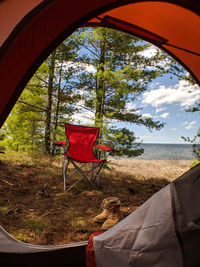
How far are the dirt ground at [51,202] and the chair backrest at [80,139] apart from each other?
0.49 m

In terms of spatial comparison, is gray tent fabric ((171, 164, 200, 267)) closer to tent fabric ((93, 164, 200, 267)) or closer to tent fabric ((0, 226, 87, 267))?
tent fabric ((93, 164, 200, 267))

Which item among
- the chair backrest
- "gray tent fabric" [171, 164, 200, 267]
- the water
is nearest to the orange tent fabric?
"gray tent fabric" [171, 164, 200, 267]

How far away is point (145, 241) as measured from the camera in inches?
19.9

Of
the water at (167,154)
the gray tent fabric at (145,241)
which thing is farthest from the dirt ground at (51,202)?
the water at (167,154)

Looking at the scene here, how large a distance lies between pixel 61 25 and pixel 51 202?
69.4 inches

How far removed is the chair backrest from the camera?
2.68 metres

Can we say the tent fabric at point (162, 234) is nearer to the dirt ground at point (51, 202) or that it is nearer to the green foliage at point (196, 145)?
the dirt ground at point (51, 202)

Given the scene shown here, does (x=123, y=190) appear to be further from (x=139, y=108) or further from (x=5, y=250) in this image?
(x=139, y=108)

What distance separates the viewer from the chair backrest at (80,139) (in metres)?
2.68

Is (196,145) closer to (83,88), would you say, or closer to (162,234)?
(83,88)

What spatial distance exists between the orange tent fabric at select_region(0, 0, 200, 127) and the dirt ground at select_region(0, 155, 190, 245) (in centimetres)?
97

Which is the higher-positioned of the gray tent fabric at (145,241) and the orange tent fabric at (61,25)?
the orange tent fabric at (61,25)

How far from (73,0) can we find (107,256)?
1423 mm

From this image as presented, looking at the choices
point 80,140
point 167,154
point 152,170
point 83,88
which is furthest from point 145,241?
point 167,154
